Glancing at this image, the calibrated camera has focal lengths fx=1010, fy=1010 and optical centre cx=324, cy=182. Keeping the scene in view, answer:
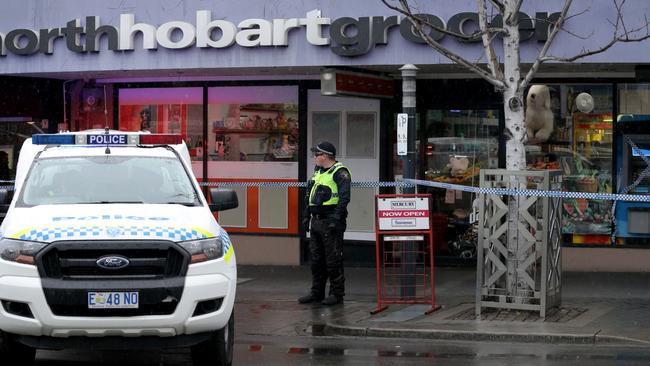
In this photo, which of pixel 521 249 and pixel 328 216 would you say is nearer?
pixel 521 249

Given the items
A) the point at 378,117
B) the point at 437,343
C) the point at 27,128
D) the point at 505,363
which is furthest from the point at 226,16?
the point at 505,363

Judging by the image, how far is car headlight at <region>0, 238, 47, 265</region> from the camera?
7.42 metres

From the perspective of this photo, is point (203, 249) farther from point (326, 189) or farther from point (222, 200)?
point (326, 189)

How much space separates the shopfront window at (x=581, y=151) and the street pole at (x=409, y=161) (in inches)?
129

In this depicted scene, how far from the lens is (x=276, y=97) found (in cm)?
1611

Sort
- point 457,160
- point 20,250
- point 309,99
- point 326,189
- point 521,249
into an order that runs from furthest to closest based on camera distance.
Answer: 1. point 309,99
2. point 457,160
3. point 326,189
4. point 521,249
5. point 20,250

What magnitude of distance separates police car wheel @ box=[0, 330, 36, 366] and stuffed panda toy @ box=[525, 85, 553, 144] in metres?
8.08

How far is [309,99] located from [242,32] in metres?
2.16

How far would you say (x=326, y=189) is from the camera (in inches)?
466

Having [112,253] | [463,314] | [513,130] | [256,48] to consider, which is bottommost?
[463,314]

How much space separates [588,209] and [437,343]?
572 centimetres

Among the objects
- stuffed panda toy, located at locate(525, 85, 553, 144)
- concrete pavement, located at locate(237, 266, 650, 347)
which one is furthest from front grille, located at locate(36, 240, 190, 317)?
stuffed panda toy, located at locate(525, 85, 553, 144)

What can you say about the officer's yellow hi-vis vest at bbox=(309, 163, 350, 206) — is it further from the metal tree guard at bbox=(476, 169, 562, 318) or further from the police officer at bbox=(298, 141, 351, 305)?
the metal tree guard at bbox=(476, 169, 562, 318)

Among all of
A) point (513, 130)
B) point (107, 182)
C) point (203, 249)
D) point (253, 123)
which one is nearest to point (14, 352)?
point (107, 182)
